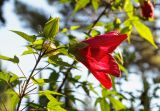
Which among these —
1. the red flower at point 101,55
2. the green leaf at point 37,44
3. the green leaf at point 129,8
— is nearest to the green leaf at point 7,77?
the green leaf at point 37,44

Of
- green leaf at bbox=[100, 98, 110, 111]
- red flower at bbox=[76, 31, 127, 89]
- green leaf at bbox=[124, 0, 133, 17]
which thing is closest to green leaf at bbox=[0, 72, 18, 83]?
red flower at bbox=[76, 31, 127, 89]

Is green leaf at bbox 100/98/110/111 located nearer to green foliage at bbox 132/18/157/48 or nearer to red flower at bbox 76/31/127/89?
green foliage at bbox 132/18/157/48

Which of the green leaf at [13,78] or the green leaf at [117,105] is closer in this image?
the green leaf at [13,78]

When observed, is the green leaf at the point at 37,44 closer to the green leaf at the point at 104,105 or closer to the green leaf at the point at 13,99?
the green leaf at the point at 13,99

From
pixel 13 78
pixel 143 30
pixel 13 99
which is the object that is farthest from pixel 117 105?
pixel 13 78

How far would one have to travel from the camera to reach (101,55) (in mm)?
1127

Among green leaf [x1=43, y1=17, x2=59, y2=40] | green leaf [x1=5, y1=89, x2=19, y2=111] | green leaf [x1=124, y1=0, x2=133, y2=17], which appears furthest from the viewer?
green leaf [x1=124, y1=0, x2=133, y2=17]

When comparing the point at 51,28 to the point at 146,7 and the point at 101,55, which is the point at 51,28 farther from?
the point at 146,7

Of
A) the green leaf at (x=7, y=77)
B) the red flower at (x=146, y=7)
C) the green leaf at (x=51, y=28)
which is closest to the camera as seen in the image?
the green leaf at (x=51, y=28)

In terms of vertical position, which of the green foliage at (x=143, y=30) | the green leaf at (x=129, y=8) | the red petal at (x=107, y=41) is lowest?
the red petal at (x=107, y=41)

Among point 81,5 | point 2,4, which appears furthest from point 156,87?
point 2,4

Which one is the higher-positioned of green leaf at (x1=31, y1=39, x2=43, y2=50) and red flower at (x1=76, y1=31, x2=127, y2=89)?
green leaf at (x1=31, y1=39, x2=43, y2=50)

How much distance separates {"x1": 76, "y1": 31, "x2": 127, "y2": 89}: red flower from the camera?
111 centimetres

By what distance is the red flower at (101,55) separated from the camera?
3.65 feet
